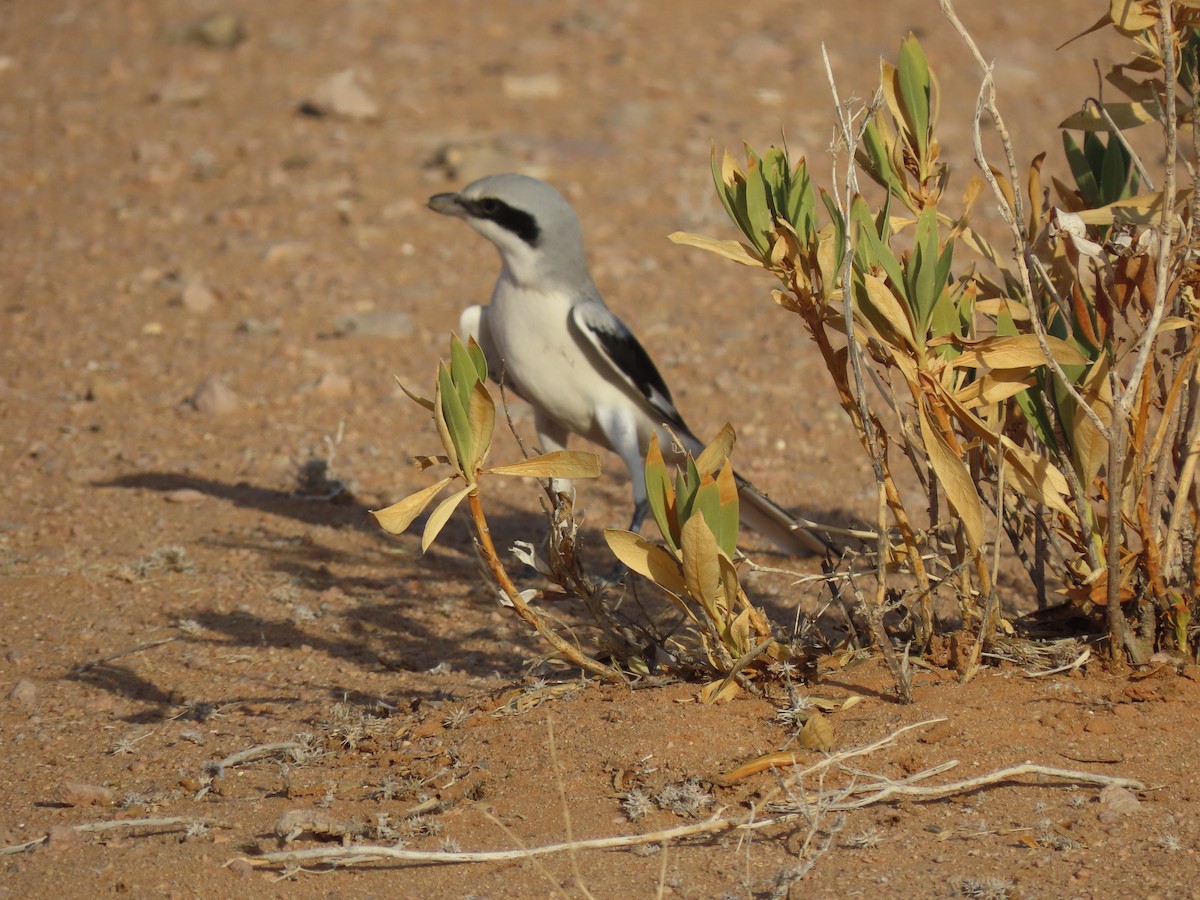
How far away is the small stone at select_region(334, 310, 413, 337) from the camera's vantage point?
24.7ft

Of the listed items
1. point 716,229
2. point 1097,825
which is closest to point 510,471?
point 1097,825

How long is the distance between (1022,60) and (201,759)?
32.3ft

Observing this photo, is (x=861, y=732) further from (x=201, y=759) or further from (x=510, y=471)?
(x=201, y=759)

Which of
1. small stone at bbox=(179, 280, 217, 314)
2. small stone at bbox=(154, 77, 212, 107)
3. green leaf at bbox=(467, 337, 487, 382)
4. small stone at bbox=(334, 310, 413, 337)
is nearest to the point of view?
green leaf at bbox=(467, 337, 487, 382)

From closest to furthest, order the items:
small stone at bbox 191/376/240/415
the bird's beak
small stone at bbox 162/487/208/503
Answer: the bird's beak, small stone at bbox 162/487/208/503, small stone at bbox 191/376/240/415

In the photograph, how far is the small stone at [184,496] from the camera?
5.66 meters

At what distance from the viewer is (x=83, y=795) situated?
124 inches

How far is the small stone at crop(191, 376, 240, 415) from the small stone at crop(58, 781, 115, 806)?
3.61 metres

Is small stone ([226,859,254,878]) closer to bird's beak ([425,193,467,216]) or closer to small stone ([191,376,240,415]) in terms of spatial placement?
bird's beak ([425,193,467,216])

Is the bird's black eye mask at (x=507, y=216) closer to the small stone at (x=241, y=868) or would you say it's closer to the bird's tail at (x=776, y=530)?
the bird's tail at (x=776, y=530)

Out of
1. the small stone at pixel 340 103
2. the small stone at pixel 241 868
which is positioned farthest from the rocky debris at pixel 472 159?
the small stone at pixel 241 868

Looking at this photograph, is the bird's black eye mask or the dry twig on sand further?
the bird's black eye mask

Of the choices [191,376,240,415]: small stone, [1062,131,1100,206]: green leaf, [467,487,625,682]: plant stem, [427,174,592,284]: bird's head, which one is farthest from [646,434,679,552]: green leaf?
[191,376,240,415]: small stone

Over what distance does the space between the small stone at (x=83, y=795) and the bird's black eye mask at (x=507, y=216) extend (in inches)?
106
